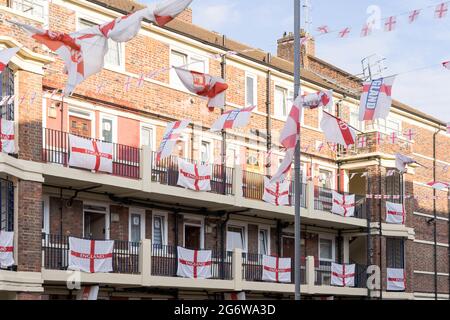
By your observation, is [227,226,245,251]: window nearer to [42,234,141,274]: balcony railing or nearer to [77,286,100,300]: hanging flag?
[42,234,141,274]: balcony railing

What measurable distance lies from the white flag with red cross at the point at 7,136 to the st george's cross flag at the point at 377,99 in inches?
352

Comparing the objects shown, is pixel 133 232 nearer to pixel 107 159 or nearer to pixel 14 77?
pixel 107 159

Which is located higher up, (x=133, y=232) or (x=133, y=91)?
(x=133, y=91)

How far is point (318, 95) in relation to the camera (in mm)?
19516

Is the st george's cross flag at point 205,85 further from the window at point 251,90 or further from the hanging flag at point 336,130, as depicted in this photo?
the window at point 251,90

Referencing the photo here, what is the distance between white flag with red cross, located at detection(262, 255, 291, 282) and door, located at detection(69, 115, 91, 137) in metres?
8.25

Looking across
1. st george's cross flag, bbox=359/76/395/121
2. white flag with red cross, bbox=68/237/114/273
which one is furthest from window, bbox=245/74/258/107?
st george's cross flag, bbox=359/76/395/121

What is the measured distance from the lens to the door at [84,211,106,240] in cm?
2775

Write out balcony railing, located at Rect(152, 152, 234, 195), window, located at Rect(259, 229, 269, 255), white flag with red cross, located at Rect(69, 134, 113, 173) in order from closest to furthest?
1. white flag with red cross, located at Rect(69, 134, 113, 173)
2. balcony railing, located at Rect(152, 152, 234, 195)
3. window, located at Rect(259, 229, 269, 255)

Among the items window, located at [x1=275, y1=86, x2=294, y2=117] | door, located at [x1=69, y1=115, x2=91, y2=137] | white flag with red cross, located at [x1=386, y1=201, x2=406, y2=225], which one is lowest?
Result: white flag with red cross, located at [x1=386, y1=201, x2=406, y2=225]

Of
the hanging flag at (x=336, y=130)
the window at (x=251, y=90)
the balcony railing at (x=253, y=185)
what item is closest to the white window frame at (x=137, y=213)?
the balcony railing at (x=253, y=185)
